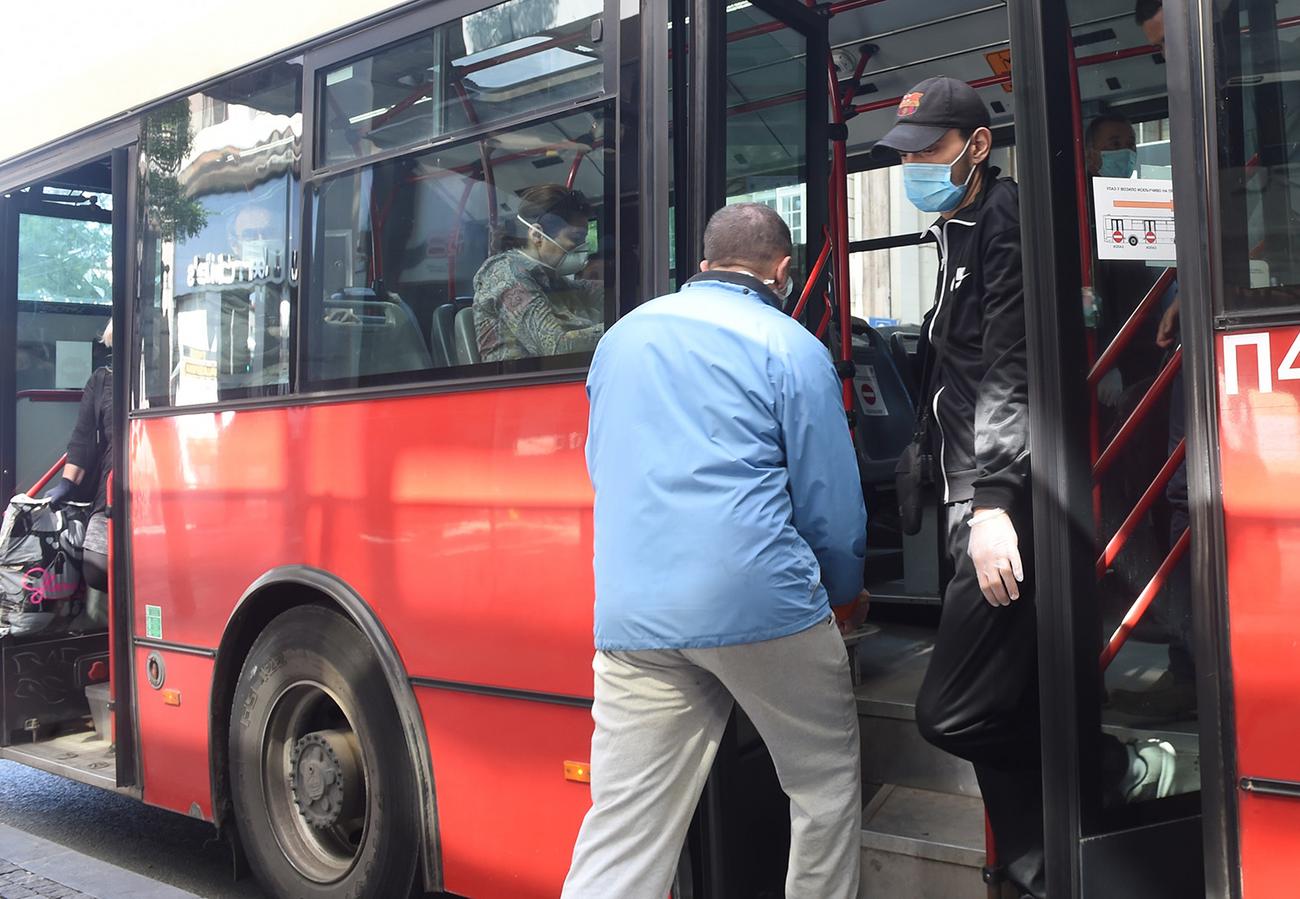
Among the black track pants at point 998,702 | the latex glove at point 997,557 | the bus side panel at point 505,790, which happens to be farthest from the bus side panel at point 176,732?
the latex glove at point 997,557

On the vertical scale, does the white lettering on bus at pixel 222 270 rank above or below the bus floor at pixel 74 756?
above

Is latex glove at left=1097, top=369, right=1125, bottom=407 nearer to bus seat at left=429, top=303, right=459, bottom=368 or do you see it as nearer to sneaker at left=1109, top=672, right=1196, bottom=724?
sneaker at left=1109, top=672, right=1196, bottom=724

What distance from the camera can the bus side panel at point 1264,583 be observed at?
7.40 feet

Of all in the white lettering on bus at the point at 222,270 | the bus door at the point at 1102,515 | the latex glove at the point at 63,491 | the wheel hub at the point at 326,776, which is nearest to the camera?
the bus door at the point at 1102,515

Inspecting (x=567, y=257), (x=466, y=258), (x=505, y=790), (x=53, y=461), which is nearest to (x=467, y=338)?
(x=466, y=258)

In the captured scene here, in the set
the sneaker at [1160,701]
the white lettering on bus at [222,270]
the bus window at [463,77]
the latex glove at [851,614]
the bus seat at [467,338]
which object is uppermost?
the bus window at [463,77]

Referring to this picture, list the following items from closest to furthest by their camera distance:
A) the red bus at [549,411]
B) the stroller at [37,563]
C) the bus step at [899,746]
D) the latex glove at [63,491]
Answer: the red bus at [549,411]
the bus step at [899,746]
the stroller at [37,563]
the latex glove at [63,491]

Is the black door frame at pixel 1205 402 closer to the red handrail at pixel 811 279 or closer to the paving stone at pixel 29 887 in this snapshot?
the red handrail at pixel 811 279

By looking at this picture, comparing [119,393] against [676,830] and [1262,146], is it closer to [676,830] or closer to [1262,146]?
[676,830]

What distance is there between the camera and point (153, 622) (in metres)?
4.70

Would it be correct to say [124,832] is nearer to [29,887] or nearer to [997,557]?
[29,887]

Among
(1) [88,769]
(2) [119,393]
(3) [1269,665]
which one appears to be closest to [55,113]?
(2) [119,393]

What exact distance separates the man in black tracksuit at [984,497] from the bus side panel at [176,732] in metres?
→ 2.76

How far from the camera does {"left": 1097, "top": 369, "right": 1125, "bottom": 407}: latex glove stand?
9.04 ft
